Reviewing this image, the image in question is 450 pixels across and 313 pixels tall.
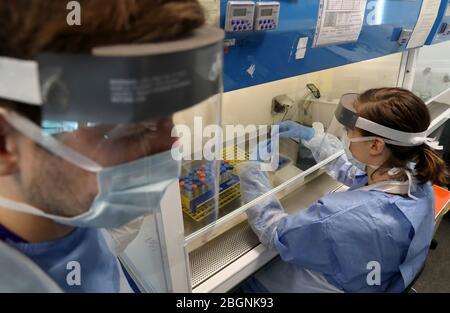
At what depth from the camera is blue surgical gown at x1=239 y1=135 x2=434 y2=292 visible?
3.63 ft

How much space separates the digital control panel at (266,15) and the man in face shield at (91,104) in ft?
1.55

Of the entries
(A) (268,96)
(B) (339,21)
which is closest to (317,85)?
(A) (268,96)

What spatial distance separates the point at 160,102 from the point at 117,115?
0.06 metres

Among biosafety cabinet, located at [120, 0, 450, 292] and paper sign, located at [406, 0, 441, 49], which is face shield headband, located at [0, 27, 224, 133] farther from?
paper sign, located at [406, 0, 441, 49]

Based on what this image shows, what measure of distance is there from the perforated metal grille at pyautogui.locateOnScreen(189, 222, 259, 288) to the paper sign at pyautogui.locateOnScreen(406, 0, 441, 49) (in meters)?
1.58

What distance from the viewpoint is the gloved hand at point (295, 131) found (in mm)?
1693

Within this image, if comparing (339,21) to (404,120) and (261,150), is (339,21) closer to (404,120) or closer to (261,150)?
(404,120)

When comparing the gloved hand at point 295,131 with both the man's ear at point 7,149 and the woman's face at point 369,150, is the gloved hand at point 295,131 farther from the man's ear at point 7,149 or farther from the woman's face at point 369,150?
the man's ear at point 7,149

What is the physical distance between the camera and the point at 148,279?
1123 mm

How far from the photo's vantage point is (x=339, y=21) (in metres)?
1.24

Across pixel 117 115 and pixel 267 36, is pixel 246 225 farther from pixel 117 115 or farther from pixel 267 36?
pixel 117 115

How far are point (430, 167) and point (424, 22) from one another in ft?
3.78

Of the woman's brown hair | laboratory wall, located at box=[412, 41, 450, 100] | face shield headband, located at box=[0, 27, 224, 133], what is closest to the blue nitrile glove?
the woman's brown hair
